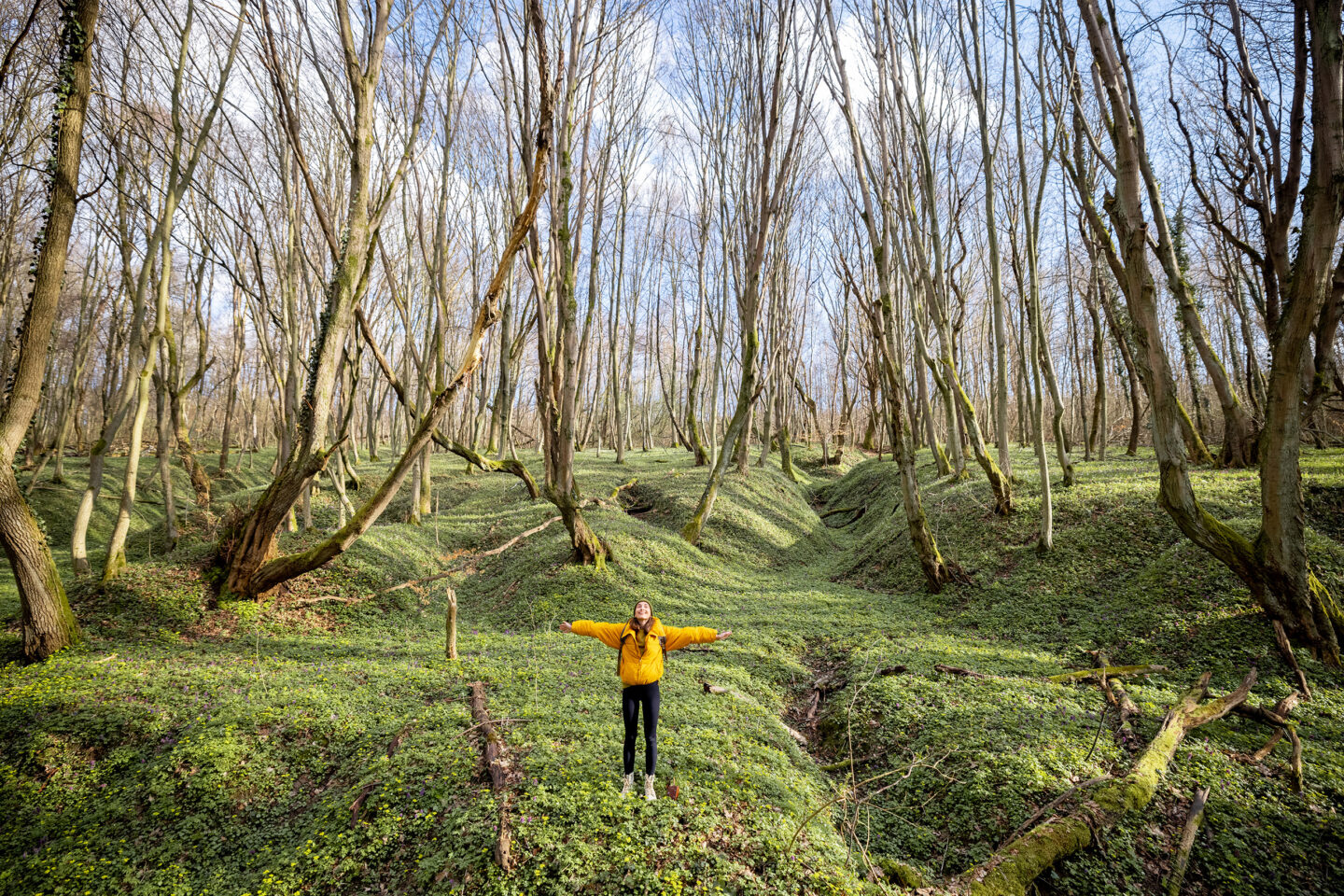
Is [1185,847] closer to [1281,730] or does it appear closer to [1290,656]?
[1281,730]

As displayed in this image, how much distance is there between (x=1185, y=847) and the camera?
328cm

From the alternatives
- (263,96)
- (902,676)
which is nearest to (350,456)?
(263,96)

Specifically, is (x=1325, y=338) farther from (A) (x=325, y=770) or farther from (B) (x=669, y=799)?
(A) (x=325, y=770)

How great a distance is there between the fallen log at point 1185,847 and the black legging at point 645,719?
306 cm

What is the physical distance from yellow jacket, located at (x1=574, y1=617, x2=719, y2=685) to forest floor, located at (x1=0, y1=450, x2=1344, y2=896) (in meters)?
0.78

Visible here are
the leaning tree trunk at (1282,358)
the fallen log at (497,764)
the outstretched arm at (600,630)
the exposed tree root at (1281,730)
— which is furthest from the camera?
the leaning tree trunk at (1282,358)

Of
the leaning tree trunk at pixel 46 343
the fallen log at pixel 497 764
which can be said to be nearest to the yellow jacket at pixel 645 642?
the fallen log at pixel 497 764

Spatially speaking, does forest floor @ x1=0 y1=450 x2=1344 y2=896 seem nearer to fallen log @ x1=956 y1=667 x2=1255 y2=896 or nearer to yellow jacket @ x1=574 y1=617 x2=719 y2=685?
fallen log @ x1=956 y1=667 x2=1255 y2=896

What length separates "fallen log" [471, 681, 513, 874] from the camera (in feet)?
10.3

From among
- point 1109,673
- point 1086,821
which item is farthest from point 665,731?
point 1109,673

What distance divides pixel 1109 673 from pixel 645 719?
4.85m

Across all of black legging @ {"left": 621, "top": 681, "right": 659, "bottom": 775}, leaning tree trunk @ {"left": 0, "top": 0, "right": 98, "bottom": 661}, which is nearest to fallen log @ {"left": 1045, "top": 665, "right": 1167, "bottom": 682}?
black legging @ {"left": 621, "top": 681, "right": 659, "bottom": 775}

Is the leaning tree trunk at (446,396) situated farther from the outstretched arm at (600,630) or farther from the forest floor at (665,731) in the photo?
the outstretched arm at (600,630)

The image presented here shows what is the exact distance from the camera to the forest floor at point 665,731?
3.33m
